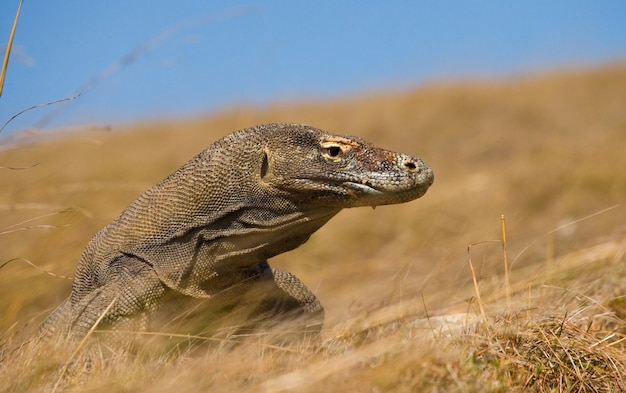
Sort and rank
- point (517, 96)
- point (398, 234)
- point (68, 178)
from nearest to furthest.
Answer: point (398, 234)
point (68, 178)
point (517, 96)

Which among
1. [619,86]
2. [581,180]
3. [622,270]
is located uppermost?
[622,270]

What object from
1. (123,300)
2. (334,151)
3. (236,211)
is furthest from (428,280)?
Answer: (123,300)

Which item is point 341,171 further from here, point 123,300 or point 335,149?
point 123,300

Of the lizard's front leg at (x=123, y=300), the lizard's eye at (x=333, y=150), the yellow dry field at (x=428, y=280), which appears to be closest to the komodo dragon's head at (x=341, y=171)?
the lizard's eye at (x=333, y=150)

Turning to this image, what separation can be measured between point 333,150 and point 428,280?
3.53ft

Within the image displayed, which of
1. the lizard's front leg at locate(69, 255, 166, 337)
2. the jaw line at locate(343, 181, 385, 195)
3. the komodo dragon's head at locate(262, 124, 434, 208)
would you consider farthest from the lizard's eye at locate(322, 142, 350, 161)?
the lizard's front leg at locate(69, 255, 166, 337)

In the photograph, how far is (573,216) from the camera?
33.6 ft

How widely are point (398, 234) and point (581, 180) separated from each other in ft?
8.03

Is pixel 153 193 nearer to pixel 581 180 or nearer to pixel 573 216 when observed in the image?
pixel 573 216

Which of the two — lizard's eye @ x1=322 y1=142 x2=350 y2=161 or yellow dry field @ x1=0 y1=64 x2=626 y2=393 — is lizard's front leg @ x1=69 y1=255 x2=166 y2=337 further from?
lizard's eye @ x1=322 y1=142 x2=350 y2=161

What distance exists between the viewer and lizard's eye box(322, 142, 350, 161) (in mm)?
4418

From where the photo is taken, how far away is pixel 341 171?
14.3ft

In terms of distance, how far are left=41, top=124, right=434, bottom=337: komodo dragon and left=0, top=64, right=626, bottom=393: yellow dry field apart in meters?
0.26

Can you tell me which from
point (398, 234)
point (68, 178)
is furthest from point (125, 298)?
point (68, 178)
